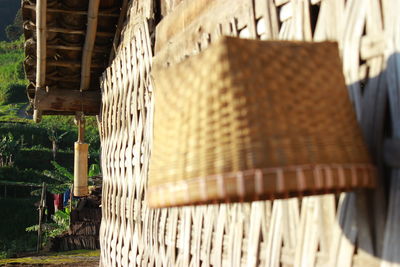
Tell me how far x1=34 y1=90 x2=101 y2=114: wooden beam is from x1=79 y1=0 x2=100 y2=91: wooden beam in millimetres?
88

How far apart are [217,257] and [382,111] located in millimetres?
1152

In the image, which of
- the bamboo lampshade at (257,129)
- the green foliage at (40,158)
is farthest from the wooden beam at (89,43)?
the green foliage at (40,158)

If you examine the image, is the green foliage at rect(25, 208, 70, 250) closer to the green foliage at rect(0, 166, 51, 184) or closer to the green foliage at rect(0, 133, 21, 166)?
the green foliage at rect(0, 166, 51, 184)

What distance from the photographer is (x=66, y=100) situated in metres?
5.11

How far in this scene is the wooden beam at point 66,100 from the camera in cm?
505

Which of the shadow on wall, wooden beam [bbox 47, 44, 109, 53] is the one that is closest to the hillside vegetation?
wooden beam [bbox 47, 44, 109, 53]

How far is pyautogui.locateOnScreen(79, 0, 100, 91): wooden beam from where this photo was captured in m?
4.04

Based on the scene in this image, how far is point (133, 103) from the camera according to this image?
3.52m

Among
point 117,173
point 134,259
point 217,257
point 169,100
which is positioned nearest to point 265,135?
point 169,100

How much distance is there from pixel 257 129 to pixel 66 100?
13.9 feet

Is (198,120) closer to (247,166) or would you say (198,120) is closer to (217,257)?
(247,166)

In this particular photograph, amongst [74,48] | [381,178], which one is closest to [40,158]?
[74,48]

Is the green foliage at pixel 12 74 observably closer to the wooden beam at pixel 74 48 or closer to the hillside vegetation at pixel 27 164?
the hillside vegetation at pixel 27 164

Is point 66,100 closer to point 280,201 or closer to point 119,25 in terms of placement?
point 119,25
